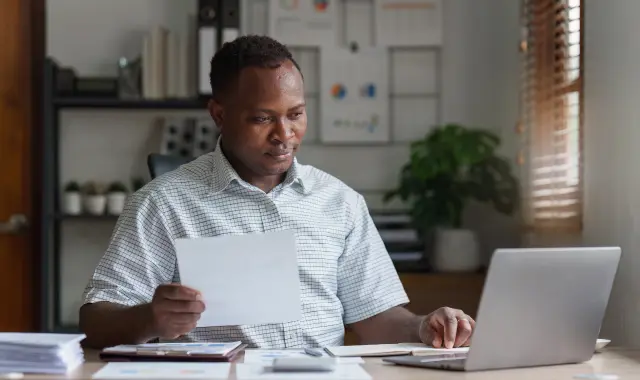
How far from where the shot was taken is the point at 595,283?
1.43 meters

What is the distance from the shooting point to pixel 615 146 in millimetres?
2139

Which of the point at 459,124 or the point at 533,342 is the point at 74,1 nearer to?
the point at 459,124

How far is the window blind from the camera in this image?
2541 millimetres

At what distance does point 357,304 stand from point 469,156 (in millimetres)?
1364

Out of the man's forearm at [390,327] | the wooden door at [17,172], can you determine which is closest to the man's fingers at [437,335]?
the man's forearm at [390,327]

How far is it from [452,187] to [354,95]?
1.91 feet

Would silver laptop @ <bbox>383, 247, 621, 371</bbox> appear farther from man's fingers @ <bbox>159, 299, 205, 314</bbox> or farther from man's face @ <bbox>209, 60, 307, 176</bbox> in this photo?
man's face @ <bbox>209, 60, 307, 176</bbox>

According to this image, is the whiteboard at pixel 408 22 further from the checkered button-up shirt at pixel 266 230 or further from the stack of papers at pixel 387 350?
the stack of papers at pixel 387 350

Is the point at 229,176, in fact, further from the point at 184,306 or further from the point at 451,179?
the point at 451,179

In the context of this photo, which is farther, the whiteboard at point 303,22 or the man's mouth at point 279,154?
the whiteboard at point 303,22

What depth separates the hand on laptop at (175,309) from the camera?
57.6 inches

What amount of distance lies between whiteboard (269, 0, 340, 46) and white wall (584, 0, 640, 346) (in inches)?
56.5

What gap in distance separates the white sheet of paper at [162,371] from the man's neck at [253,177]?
55 centimetres

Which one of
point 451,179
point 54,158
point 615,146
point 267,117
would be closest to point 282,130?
point 267,117
